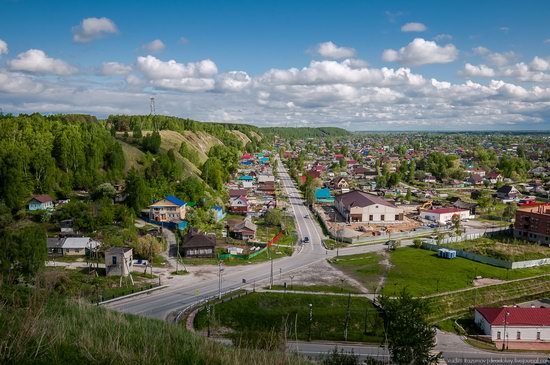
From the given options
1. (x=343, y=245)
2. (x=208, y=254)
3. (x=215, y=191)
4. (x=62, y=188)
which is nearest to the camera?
(x=208, y=254)

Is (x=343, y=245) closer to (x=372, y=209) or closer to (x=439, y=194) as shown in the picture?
(x=372, y=209)

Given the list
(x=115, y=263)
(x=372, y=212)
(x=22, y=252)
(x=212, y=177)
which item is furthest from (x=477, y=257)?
(x=212, y=177)

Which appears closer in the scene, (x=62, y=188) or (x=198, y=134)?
(x=62, y=188)

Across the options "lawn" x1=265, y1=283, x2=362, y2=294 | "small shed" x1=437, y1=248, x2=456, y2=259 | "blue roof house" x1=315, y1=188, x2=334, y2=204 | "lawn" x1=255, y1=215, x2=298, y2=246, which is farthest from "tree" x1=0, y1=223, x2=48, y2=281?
"blue roof house" x1=315, y1=188, x2=334, y2=204

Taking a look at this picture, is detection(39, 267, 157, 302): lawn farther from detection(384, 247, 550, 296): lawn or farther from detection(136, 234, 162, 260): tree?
detection(384, 247, 550, 296): lawn

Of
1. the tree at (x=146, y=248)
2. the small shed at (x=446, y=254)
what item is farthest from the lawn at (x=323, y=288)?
the small shed at (x=446, y=254)

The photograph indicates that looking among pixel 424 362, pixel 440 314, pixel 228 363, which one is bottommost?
pixel 440 314

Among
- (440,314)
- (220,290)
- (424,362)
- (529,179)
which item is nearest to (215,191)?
(220,290)

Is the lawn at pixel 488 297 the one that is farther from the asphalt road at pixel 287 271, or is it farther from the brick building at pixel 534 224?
the brick building at pixel 534 224
